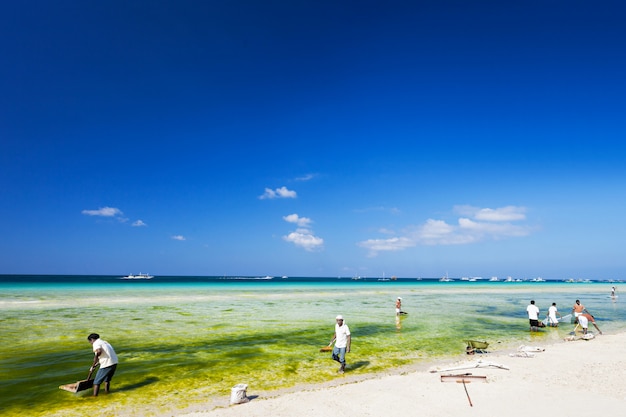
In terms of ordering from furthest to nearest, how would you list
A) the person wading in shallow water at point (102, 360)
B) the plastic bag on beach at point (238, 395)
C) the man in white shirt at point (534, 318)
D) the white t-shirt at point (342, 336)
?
the man in white shirt at point (534, 318)
the white t-shirt at point (342, 336)
the person wading in shallow water at point (102, 360)
the plastic bag on beach at point (238, 395)

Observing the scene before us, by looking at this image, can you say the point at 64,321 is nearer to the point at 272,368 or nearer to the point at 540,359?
the point at 272,368

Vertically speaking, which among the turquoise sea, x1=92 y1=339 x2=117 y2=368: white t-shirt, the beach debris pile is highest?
x1=92 y1=339 x2=117 y2=368: white t-shirt

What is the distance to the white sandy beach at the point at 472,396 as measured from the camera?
1041 cm

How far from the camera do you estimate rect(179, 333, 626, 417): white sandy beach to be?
1041 centimetres

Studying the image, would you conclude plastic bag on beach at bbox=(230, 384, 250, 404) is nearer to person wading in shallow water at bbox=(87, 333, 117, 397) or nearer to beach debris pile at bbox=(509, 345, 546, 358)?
person wading in shallow water at bbox=(87, 333, 117, 397)

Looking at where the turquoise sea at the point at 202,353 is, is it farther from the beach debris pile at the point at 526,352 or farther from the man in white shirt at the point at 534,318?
the beach debris pile at the point at 526,352

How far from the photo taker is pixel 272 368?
1594cm

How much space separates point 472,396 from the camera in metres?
11.5

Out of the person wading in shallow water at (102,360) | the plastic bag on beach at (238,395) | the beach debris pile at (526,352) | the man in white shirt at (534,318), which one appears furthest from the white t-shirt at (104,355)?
the man in white shirt at (534,318)

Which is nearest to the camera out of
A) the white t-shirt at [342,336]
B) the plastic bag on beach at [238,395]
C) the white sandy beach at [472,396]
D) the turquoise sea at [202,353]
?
the white sandy beach at [472,396]

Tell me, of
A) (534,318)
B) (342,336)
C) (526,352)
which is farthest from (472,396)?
(534,318)

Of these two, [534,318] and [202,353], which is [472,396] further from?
[534,318]

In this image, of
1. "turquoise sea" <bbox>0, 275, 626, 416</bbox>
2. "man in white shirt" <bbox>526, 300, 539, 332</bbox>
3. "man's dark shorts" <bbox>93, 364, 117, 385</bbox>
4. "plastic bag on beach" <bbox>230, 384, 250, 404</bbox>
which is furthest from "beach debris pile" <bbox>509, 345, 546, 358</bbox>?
"man's dark shorts" <bbox>93, 364, 117, 385</bbox>

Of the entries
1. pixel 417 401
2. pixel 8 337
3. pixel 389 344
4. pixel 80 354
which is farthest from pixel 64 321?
pixel 417 401
